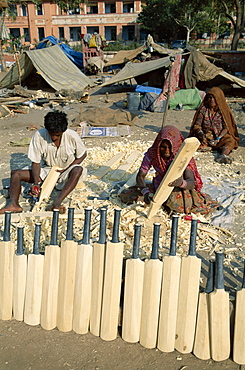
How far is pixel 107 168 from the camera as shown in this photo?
565cm

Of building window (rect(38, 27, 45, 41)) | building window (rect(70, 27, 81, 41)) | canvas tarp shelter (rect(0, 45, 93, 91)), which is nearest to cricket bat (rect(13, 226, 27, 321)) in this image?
canvas tarp shelter (rect(0, 45, 93, 91))

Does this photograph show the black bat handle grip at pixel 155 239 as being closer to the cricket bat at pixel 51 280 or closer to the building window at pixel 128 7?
the cricket bat at pixel 51 280

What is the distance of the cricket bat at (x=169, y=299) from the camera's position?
7.60ft

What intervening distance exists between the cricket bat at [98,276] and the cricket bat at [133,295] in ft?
0.55

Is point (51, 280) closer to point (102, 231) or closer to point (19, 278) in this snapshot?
point (19, 278)

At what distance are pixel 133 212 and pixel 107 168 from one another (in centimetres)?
175

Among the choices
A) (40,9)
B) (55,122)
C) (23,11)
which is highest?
(40,9)

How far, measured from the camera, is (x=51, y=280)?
2.54 m

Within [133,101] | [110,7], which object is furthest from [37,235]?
[110,7]

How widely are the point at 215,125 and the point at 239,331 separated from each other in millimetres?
5274

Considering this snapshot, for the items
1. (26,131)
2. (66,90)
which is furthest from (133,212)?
(66,90)

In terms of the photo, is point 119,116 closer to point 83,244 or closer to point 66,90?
point 66,90

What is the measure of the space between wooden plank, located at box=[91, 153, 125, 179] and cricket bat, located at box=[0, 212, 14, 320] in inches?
110

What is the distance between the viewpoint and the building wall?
44.7 m
